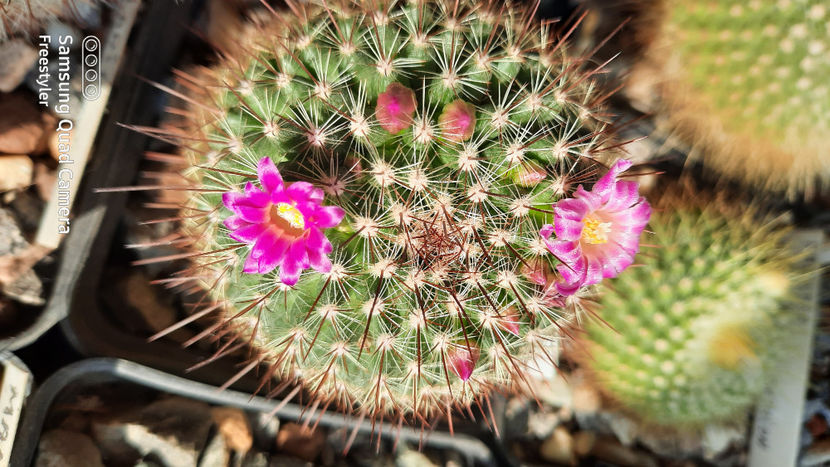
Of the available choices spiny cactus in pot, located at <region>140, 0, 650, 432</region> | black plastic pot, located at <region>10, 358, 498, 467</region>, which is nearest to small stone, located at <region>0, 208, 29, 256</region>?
black plastic pot, located at <region>10, 358, 498, 467</region>

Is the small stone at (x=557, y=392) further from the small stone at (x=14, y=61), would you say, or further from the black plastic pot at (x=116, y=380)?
the small stone at (x=14, y=61)

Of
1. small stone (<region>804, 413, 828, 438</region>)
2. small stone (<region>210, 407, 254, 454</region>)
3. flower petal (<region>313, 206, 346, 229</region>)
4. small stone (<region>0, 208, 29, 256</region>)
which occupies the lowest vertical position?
small stone (<region>210, 407, 254, 454</region>)

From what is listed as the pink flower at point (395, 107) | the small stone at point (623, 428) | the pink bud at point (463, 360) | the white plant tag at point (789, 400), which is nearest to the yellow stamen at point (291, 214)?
the pink flower at point (395, 107)

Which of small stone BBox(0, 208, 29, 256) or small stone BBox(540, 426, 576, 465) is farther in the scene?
small stone BBox(540, 426, 576, 465)

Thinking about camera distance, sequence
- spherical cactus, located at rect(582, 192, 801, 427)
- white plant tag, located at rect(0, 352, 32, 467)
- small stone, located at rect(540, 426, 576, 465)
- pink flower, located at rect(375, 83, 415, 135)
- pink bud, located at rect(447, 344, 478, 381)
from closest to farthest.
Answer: pink flower, located at rect(375, 83, 415, 135), pink bud, located at rect(447, 344, 478, 381), white plant tag, located at rect(0, 352, 32, 467), spherical cactus, located at rect(582, 192, 801, 427), small stone, located at rect(540, 426, 576, 465)

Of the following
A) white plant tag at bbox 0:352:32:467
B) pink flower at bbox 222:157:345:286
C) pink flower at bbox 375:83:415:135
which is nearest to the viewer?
pink flower at bbox 222:157:345:286

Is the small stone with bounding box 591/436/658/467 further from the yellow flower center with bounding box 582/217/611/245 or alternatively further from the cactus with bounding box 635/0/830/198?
the yellow flower center with bounding box 582/217/611/245

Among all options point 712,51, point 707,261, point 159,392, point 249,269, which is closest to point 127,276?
point 159,392
